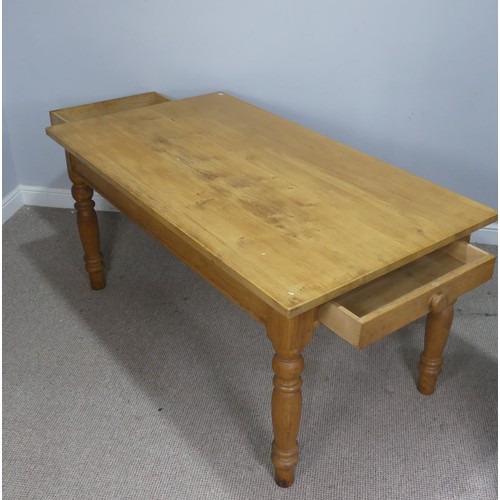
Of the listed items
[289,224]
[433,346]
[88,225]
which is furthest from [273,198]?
[88,225]

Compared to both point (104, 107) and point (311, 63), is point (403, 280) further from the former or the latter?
point (104, 107)

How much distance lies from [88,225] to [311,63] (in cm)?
82

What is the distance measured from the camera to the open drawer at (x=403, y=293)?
4.32 feet

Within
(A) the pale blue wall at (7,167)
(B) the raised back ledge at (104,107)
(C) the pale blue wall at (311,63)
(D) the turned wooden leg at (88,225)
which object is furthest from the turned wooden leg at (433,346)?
(A) the pale blue wall at (7,167)

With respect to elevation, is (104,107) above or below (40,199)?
above

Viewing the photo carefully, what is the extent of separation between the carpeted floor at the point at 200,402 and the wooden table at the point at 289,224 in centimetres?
12

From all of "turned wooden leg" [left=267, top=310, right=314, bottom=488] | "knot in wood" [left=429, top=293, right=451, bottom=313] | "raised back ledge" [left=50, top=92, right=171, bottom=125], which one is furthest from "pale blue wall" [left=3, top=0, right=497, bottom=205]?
"turned wooden leg" [left=267, top=310, right=314, bottom=488]

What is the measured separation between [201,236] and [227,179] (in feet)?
0.92

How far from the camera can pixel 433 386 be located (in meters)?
1.77

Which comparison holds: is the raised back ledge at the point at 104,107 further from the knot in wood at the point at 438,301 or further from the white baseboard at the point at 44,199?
the knot in wood at the point at 438,301

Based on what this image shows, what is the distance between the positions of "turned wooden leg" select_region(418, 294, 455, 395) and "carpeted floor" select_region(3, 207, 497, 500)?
0.04 metres

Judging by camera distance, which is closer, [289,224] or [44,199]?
[289,224]

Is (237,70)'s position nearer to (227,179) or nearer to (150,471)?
(227,179)

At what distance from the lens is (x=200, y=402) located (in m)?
1.76
